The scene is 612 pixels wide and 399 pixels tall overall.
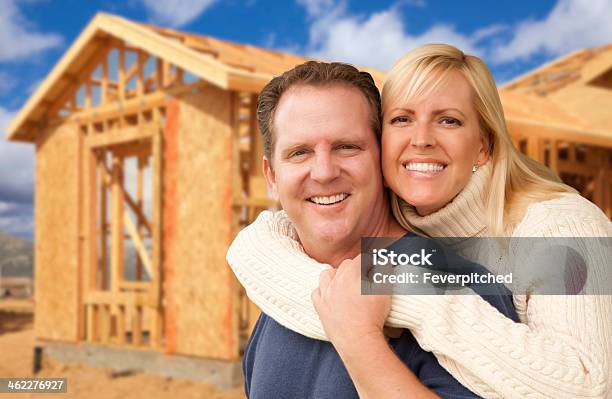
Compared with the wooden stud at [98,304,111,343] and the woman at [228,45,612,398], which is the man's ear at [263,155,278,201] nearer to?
the woman at [228,45,612,398]

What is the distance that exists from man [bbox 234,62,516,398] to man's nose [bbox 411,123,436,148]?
0.12 meters

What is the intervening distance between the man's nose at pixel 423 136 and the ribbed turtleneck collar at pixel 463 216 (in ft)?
0.66

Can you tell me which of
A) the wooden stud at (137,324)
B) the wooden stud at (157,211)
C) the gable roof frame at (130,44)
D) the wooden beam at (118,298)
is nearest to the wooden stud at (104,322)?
the wooden beam at (118,298)

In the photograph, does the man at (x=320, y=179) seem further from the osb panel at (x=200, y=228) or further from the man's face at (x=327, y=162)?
the osb panel at (x=200, y=228)

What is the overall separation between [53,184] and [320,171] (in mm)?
10693

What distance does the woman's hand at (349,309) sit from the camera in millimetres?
1705

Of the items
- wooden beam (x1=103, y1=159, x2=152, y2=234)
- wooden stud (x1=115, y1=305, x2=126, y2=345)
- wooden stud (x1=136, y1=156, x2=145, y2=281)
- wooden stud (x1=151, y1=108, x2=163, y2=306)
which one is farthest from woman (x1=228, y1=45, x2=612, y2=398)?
wooden stud (x1=136, y1=156, x2=145, y2=281)

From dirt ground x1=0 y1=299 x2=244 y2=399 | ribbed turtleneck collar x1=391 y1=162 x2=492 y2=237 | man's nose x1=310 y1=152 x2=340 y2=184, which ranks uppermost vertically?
man's nose x1=310 y1=152 x2=340 y2=184

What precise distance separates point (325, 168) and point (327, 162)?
20 mm

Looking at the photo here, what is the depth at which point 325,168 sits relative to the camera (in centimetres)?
200

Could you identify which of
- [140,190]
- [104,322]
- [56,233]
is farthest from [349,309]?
[140,190]

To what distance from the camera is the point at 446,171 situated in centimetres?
223

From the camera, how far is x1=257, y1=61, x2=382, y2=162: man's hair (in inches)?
81.1

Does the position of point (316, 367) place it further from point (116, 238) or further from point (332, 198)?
point (116, 238)
